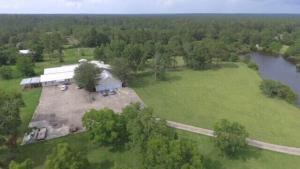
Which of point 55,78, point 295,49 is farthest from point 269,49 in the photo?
point 55,78

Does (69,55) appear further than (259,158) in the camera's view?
Yes

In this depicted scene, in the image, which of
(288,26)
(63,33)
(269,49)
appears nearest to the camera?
(269,49)

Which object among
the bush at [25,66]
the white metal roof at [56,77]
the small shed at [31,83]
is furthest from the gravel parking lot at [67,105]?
the bush at [25,66]

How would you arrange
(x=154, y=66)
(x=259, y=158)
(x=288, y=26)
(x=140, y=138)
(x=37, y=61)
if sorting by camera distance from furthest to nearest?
(x=288, y=26)
(x=37, y=61)
(x=154, y=66)
(x=259, y=158)
(x=140, y=138)

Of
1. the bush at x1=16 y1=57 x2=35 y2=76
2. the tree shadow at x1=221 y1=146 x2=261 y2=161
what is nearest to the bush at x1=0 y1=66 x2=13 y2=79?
the bush at x1=16 y1=57 x2=35 y2=76

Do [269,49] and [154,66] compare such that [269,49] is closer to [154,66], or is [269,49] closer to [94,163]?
[154,66]

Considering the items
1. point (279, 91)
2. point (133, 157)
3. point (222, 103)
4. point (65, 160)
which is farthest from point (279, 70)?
point (65, 160)
